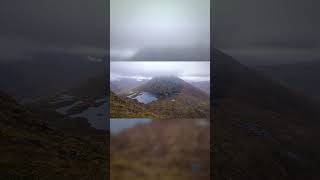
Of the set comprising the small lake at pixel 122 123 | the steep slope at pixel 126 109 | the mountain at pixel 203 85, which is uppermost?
the mountain at pixel 203 85

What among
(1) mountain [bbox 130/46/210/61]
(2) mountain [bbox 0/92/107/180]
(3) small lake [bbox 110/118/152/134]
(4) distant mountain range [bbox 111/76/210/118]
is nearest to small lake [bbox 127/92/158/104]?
(4) distant mountain range [bbox 111/76/210/118]

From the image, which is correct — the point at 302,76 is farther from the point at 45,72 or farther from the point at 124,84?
the point at 45,72

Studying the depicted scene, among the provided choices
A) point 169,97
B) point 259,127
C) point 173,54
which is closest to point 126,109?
point 169,97

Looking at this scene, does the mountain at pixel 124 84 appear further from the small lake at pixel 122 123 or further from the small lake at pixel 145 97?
the small lake at pixel 122 123

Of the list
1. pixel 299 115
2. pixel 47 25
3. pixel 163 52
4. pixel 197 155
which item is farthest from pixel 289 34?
pixel 47 25

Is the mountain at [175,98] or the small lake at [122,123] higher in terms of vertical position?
the mountain at [175,98]

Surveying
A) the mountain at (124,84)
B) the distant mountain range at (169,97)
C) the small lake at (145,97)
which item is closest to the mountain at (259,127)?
the distant mountain range at (169,97)

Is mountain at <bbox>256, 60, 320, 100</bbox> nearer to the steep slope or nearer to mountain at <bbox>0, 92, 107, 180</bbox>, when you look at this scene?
the steep slope
